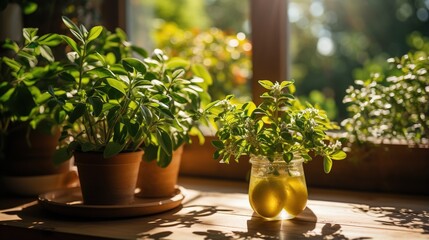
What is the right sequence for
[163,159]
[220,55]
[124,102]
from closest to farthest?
[124,102], [163,159], [220,55]

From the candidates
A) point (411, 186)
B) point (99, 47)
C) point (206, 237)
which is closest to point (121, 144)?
point (206, 237)

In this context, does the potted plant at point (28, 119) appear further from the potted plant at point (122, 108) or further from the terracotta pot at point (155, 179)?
the terracotta pot at point (155, 179)

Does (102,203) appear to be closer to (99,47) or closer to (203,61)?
(99,47)

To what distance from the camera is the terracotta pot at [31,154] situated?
1.53m

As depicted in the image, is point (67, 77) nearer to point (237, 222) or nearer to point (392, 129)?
point (237, 222)

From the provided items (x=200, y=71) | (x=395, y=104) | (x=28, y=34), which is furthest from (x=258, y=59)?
(x=28, y=34)

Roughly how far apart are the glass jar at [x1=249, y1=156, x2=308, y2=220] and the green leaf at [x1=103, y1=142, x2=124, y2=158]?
0.98 feet

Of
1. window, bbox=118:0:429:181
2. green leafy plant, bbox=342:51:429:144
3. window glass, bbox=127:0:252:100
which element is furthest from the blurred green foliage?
green leafy plant, bbox=342:51:429:144

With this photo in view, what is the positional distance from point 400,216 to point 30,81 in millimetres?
972

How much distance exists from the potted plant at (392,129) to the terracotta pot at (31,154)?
33.1 inches

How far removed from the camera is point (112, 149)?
117 cm

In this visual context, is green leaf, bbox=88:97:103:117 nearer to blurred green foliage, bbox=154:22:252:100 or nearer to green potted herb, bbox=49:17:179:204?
green potted herb, bbox=49:17:179:204

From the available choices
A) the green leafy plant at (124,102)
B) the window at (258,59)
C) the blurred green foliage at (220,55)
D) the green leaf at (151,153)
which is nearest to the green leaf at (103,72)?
the green leafy plant at (124,102)

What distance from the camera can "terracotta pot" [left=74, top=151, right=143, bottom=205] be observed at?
4.04 ft
